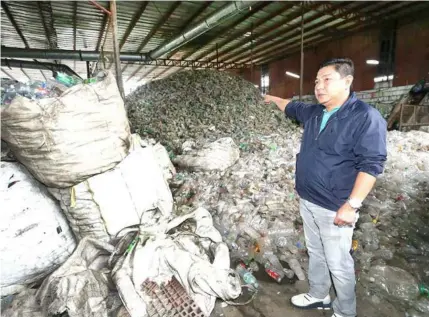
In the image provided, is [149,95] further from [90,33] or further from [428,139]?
[428,139]

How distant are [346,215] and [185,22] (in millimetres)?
7917

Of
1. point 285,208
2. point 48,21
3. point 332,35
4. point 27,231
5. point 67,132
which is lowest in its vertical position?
point 285,208

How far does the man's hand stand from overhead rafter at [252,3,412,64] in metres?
9.95

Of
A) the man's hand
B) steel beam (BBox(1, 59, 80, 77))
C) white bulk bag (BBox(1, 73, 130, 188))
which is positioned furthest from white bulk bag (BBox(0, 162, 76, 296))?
steel beam (BBox(1, 59, 80, 77))

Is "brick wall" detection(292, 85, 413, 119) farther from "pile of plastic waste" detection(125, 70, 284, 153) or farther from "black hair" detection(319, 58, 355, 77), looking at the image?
"black hair" detection(319, 58, 355, 77)

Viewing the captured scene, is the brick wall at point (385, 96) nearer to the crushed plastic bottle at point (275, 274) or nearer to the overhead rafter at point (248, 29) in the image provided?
the overhead rafter at point (248, 29)

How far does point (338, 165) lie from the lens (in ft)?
4.44

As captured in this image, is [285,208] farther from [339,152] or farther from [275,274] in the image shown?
[339,152]

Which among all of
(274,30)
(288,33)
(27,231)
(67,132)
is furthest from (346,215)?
(288,33)

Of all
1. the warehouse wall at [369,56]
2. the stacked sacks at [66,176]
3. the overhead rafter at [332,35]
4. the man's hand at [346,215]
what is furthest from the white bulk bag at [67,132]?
the overhead rafter at [332,35]

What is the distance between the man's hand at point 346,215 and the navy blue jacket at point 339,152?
103 mm

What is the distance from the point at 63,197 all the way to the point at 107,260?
1.71ft

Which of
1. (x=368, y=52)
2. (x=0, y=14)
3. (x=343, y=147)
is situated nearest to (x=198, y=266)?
(x=343, y=147)

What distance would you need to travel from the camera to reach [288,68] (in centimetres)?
1407
